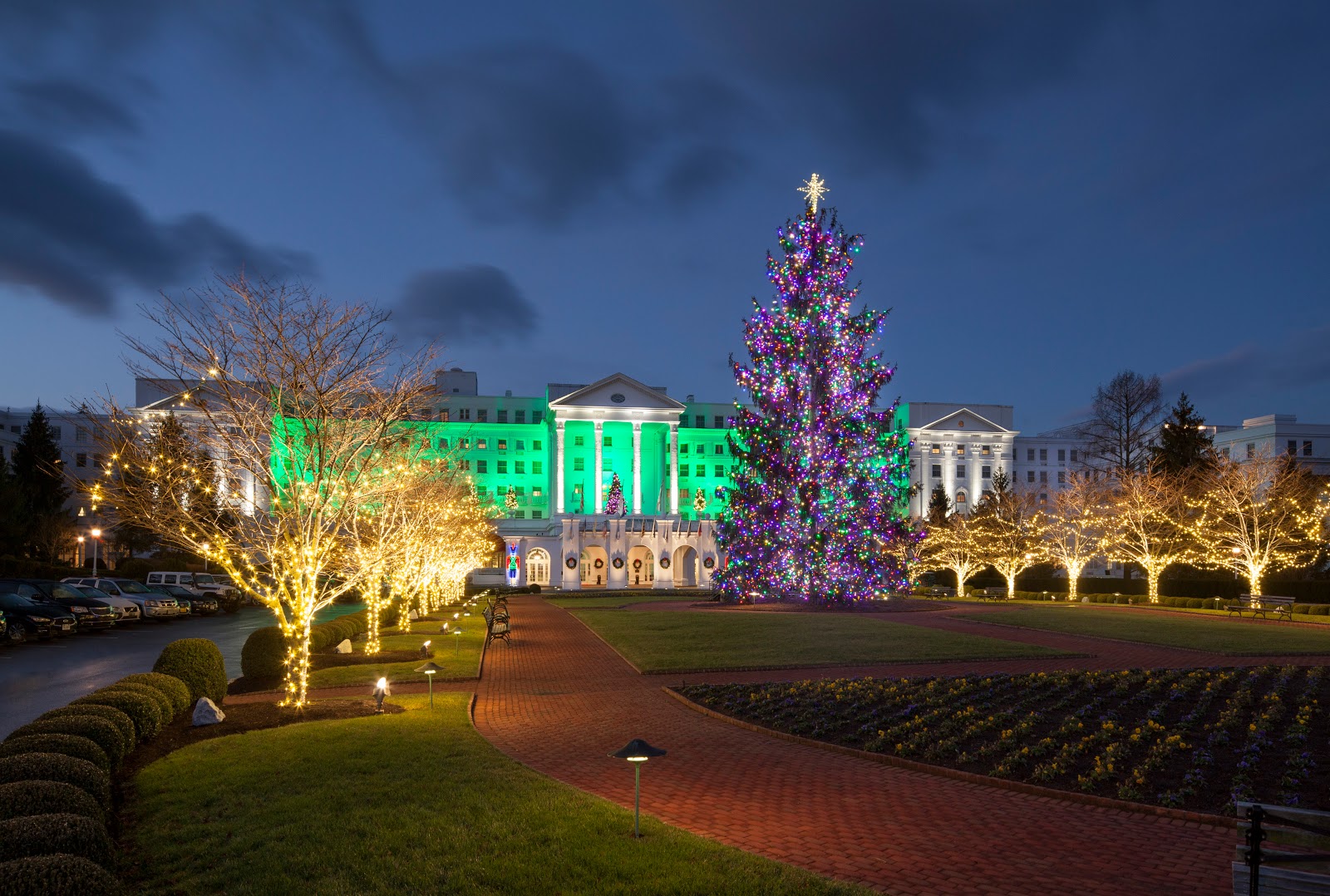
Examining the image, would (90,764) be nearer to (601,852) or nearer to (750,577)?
(601,852)

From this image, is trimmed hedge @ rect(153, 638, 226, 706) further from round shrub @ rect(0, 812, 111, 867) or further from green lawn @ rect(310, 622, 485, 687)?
round shrub @ rect(0, 812, 111, 867)

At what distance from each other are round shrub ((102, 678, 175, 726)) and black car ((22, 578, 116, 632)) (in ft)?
71.5

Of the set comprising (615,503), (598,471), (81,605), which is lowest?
(81,605)

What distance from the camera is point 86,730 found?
968 cm

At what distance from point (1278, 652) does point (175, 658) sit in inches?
960

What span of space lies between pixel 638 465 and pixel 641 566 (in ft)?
70.0

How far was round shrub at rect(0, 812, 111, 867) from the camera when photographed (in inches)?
230

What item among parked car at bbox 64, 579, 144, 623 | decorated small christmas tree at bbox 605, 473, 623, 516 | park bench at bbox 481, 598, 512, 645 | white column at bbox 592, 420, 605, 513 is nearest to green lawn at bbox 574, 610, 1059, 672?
park bench at bbox 481, 598, 512, 645

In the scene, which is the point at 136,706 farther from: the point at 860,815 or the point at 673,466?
the point at 673,466

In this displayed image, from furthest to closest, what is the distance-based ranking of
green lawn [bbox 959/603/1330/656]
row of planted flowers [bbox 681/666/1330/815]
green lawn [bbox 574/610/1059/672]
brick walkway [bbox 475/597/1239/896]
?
green lawn [bbox 959/603/1330/656]
green lawn [bbox 574/610/1059/672]
row of planted flowers [bbox 681/666/1330/815]
brick walkway [bbox 475/597/1239/896]

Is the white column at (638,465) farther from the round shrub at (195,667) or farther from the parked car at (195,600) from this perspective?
the round shrub at (195,667)

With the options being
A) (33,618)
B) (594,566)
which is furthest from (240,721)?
(594,566)

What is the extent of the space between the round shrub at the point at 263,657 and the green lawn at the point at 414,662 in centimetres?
85

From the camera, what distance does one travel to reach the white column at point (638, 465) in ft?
332
